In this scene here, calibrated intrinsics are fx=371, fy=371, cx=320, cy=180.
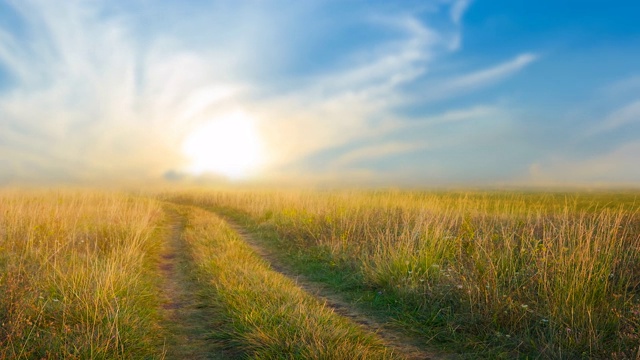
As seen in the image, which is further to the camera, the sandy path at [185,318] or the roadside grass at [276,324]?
the sandy path at [185,318]

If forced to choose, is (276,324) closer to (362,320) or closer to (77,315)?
(362,320)

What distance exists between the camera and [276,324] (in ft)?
15.3

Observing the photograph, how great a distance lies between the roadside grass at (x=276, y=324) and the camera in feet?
13.0

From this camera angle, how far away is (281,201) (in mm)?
20594

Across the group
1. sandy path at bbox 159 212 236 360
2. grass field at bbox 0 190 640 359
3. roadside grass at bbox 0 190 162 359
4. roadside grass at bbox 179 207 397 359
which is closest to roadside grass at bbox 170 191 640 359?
grass field at bbox 0 190 640 359

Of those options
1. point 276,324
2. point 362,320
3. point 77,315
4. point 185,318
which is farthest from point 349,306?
point 77,315

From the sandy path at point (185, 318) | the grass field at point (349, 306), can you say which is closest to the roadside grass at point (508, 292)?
the grass field at point (349, 306)

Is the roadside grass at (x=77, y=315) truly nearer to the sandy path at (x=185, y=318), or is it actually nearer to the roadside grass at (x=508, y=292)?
the sandy path at (x=185, y=318)

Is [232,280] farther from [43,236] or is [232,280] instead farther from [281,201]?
[281,201]

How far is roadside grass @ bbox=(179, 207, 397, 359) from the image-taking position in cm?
395

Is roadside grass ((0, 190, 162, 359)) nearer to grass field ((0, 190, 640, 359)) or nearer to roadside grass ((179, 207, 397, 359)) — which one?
grass field ((0, 190, 640, 359))

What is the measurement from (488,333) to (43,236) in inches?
410

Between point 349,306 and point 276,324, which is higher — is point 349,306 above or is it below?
below

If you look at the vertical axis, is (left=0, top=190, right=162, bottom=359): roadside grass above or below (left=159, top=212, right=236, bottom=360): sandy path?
above
